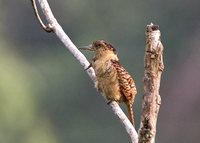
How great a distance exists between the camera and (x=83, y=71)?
34.5 meters

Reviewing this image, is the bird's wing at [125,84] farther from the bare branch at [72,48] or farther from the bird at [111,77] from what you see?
the bare branch at [72,48]

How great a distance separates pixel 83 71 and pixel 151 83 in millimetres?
29544

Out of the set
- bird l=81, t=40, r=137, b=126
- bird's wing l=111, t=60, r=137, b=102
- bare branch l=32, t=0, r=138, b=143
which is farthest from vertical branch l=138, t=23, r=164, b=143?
bird l=81, t=40, r=137, b=126

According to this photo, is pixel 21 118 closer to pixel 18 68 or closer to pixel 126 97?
pixel 18 68

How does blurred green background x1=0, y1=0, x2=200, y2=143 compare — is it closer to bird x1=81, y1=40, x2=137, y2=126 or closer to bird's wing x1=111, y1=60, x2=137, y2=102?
bird x1=81, y1=40, x2=137, y2=126

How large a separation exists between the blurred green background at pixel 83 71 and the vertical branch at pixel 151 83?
72.0ft

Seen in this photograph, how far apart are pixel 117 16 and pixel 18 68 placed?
659 cm

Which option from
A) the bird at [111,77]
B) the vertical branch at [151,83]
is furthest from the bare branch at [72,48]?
the vertical branch at [151,83]

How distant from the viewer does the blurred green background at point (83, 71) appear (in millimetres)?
31438

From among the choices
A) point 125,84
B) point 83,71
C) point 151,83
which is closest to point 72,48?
point 125,84

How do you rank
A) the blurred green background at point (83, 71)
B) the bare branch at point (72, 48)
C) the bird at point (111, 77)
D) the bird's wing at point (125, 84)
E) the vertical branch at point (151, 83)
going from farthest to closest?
1. the blurred green background at point (83, 71)
2. the bird at point (111, 77)
3. the bird's wing at point (125, 84)
4. the bare branch at point (72, 48)
5. the vertical branch at point (151, 83)

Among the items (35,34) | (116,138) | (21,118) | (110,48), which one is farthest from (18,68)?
(110,48)

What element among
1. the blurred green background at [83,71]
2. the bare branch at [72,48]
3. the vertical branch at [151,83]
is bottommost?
the vertical branch at [151,83]

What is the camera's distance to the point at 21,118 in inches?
1299
